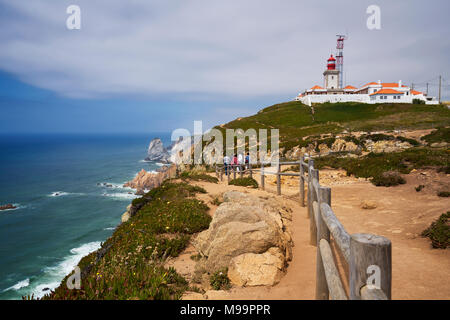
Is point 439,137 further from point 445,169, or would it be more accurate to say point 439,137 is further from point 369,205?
point 369,205

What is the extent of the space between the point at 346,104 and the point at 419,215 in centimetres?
8007

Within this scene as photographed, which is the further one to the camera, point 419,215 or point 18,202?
point 18,202

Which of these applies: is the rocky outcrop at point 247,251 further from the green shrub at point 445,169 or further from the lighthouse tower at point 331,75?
the lighthouse tower at point 331,75

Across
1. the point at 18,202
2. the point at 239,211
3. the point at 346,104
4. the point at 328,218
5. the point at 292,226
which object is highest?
the point at 346,104

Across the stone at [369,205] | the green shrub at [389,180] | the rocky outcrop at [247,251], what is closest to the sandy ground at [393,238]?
the stone at [369,205]

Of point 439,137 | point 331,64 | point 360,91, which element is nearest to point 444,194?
point 439,137

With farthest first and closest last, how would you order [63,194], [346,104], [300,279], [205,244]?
1. [346,104]
2. [63,194]
3. [205,244]
4. [300,279]

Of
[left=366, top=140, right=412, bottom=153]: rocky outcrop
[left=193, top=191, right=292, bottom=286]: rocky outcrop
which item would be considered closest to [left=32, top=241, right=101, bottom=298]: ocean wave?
[left=193, top=191, right=292, bottom=286]: rocky outcrop

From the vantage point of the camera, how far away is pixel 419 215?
8273 mm

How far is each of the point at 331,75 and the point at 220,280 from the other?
96927 millimetres

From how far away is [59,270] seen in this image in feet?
70.5
